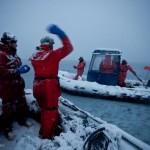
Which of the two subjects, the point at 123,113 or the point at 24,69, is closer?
the point at 24,69

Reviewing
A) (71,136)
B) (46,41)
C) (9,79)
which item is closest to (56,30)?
(46,41)

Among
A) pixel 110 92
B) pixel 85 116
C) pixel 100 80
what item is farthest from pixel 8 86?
pixel 100 80

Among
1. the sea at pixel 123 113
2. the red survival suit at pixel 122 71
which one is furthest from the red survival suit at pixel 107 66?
the sea at pixel 123 113

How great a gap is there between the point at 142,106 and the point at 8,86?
24.2 feet

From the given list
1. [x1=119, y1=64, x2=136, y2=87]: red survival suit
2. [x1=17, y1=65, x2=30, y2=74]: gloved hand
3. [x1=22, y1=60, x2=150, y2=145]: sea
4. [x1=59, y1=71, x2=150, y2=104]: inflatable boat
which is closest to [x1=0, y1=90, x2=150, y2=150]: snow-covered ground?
[x1=17, y1=65, x2=30, y2=74]: gloved hand

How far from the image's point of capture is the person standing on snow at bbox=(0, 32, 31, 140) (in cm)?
355

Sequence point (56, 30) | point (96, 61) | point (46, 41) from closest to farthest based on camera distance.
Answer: point (56, 30) → point (46, 41) → point (96, 61)

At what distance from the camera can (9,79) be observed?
3660mm

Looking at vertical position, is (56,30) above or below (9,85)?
above

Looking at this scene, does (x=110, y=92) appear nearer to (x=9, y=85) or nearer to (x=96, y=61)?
(x=96, y=61)

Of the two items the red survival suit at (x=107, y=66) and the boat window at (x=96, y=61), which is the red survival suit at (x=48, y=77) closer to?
the red survival suit at (x=107, y=66)

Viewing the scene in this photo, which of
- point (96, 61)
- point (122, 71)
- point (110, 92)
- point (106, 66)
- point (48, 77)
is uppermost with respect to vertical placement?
point (48, 77)

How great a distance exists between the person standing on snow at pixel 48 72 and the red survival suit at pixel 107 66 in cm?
765

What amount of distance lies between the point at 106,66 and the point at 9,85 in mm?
7888
